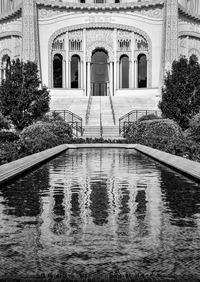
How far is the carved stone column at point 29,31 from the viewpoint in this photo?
50594 mm

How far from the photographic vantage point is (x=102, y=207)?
25.8 feet

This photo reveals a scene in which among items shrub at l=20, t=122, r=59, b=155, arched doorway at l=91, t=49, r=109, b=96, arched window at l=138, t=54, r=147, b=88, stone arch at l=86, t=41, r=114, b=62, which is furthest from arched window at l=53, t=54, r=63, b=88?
shrub at l=20, t=122, r=59, b=155

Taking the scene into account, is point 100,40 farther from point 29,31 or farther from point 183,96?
point 183,96

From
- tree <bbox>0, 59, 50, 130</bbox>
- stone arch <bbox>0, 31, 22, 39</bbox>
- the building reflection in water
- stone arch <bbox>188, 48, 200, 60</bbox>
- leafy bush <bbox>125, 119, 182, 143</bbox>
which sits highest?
stone arch <bbox>0, 31, 22, 39</bbox>

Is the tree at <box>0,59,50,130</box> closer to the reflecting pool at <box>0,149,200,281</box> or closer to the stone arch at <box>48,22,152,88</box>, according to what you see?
the reflecting pool at <box>0,149,200,281</box>

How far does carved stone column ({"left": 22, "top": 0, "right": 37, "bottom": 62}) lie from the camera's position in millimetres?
50594

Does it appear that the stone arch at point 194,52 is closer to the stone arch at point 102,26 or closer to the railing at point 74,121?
the stone arch at point 102,26

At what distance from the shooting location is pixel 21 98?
3114 centimetres

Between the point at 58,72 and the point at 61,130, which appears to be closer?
the point at 61,130

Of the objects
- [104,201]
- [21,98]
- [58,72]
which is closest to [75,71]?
[58,72]

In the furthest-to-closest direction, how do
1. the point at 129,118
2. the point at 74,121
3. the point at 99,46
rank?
the point at 99,46 → the point at 129,118 → the point at 74,121

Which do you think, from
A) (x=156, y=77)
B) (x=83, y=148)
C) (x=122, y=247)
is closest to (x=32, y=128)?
(x=83, y=148)

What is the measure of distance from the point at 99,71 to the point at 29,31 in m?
9.95

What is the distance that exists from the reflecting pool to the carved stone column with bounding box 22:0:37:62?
4062 centimetres
